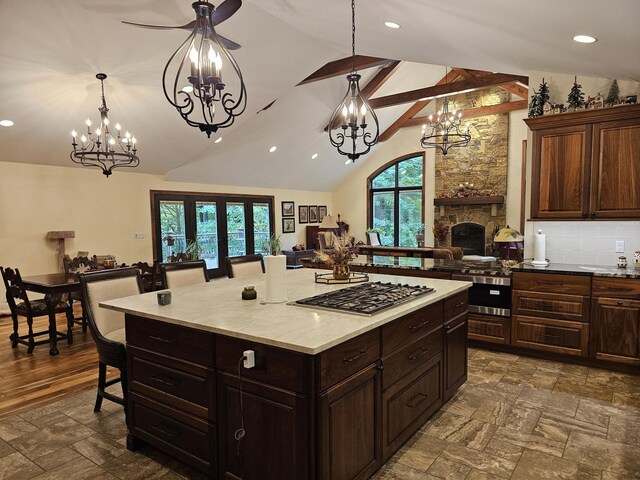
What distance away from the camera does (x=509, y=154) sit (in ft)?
32.9

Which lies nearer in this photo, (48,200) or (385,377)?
(385,377)

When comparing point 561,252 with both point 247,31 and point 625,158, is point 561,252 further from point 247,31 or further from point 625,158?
point 247,31

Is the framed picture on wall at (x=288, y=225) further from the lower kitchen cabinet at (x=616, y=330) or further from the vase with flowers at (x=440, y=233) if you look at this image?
the lower kitchen cabinet at (x=616, y=330)

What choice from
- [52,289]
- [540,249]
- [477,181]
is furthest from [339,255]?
[477,181]

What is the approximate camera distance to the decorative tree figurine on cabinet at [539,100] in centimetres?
425

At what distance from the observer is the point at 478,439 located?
8.59ft

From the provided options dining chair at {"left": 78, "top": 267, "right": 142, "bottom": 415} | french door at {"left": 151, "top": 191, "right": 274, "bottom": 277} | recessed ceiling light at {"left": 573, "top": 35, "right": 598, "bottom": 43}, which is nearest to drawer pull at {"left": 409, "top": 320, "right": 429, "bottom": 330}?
dining chair at {"left": 78, "top": 267, "right": 142, "bottom": 415}

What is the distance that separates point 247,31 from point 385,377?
4328mm

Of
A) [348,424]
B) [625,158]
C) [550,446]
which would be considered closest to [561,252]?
[625,158]

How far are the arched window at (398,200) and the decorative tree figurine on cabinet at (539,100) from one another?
718 cm

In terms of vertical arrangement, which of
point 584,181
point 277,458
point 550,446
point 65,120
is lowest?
point 550,446

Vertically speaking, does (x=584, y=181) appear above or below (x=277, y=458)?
above

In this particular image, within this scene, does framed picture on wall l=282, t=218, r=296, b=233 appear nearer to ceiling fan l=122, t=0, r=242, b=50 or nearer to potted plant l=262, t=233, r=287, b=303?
ceiling fan l=122, t=0, r=242, b=50

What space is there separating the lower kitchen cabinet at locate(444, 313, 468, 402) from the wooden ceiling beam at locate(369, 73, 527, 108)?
5.65m
